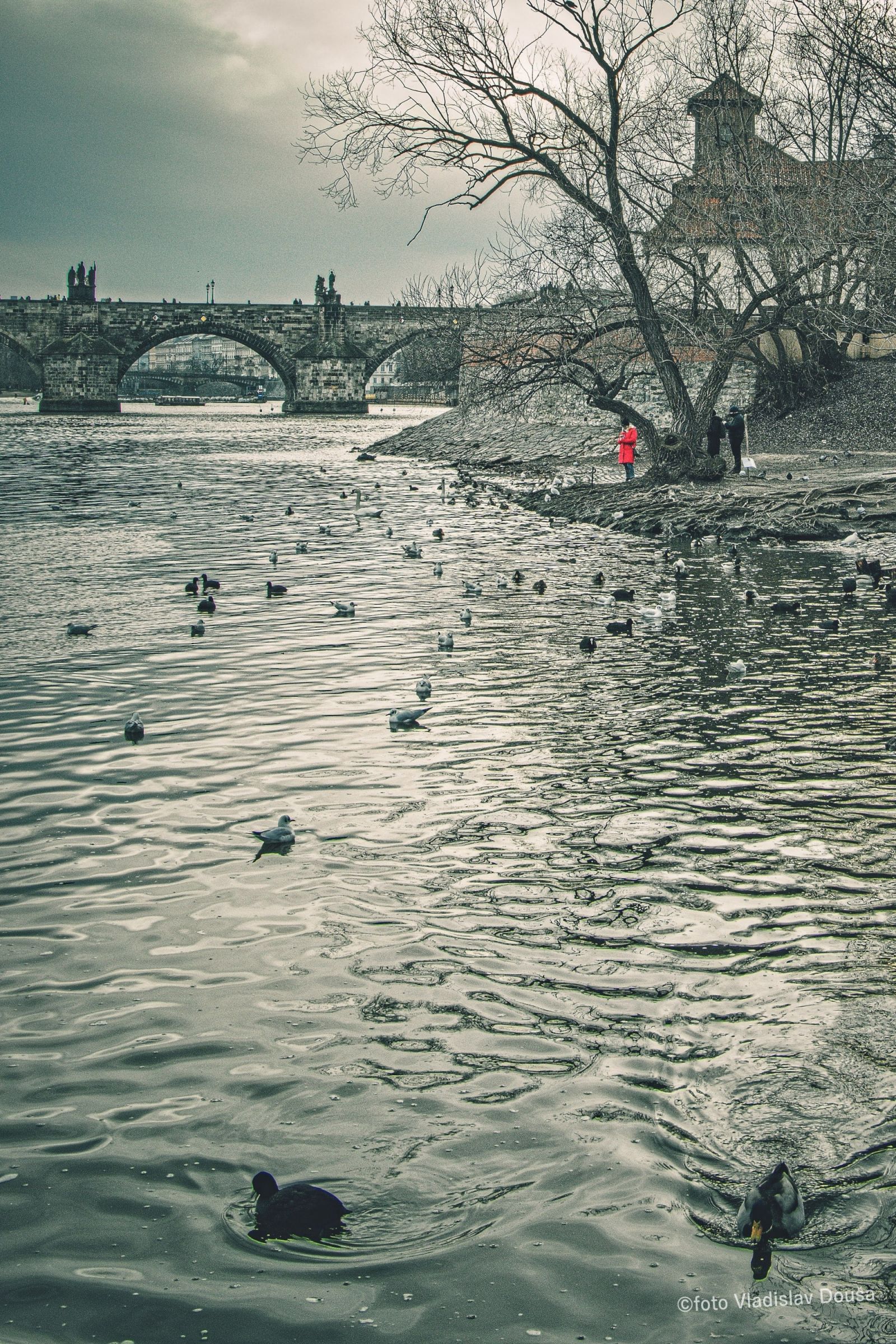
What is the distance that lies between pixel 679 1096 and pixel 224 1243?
1586 millimetres

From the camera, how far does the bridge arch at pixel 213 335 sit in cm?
9725

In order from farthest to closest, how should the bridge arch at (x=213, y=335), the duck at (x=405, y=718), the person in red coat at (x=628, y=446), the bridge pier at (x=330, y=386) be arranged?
the bridge pier at (x=330, y=386)
the bridge arch at (x=213, y=335)
the person in red coat at (x=628, y=446)
the duck at (x=405, y=718)

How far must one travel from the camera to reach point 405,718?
875 centimetres

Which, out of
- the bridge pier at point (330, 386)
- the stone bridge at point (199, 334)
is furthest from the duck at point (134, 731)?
the bridge pier at point (330, 386)

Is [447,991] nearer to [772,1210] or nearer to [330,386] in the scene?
[772,1210]

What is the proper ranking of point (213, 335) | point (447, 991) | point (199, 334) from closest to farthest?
point (447, 991), point (213, 335), point (199, 334)

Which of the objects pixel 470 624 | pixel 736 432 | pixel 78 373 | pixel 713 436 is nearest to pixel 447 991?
pixel 470 624

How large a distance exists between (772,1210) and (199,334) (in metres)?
103

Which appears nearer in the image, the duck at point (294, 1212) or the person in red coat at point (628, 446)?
the duck at point (294, 1212)

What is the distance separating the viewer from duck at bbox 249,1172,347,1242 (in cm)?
341

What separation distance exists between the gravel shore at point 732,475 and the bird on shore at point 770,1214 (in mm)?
18092

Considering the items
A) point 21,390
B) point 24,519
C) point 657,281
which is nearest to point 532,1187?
point 24,519

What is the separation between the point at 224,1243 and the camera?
3428mm

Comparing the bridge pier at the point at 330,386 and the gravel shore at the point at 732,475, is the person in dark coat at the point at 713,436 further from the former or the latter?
the bridge pier at the point at 330,386
